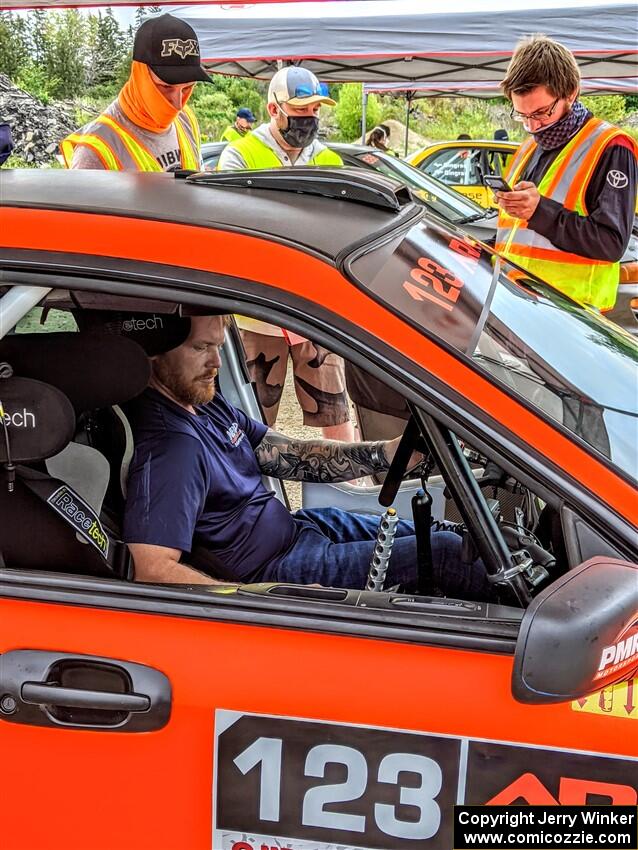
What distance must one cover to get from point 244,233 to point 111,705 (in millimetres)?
742

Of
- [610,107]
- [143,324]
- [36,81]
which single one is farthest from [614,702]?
[610,107]

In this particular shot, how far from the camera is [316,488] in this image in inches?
108

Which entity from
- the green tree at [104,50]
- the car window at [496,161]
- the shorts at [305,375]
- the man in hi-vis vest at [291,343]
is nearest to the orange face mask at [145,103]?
the man in hi-vis vest at [291,343]

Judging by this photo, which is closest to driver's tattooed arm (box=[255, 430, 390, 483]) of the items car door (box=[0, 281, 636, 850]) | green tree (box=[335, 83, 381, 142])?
car door (box=[0, 281, 636, 850])

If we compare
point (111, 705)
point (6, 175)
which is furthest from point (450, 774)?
point (6, 175)

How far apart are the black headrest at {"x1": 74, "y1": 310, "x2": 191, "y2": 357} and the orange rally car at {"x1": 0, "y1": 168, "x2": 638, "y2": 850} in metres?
0.34

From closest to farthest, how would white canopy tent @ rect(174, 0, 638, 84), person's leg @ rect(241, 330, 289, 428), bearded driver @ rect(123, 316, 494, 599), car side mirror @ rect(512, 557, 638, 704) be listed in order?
car side mirror @ rect(512, 557, 638, 704) < bearded driver @ rect(123, 316, 494, 599) < person's leg @ rect(241, 330, 289, 428) < white canopy tent @ rect(174, 0, 638, 84)

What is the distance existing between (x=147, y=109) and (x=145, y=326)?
1825 millimetres

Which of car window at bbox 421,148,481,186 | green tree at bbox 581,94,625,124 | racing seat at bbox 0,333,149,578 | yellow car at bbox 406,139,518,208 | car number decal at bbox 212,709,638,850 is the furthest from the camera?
green tree at bbox 581,94,625,124

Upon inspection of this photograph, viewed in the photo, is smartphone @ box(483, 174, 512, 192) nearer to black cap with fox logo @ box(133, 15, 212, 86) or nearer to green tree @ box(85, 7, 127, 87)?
black cap with fox logo @ box(133, 15, 212, 86)

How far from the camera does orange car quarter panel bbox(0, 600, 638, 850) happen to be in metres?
1.34

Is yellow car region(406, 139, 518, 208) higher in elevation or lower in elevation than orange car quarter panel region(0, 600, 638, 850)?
higher

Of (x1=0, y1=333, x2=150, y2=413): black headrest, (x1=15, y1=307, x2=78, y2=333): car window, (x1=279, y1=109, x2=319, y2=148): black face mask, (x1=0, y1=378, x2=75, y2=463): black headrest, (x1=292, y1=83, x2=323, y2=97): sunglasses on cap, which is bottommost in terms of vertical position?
(x1=0, y1=378, x2=75, y2=463): black headrest

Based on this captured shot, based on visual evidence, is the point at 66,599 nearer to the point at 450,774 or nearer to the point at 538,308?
the point at 450,774
